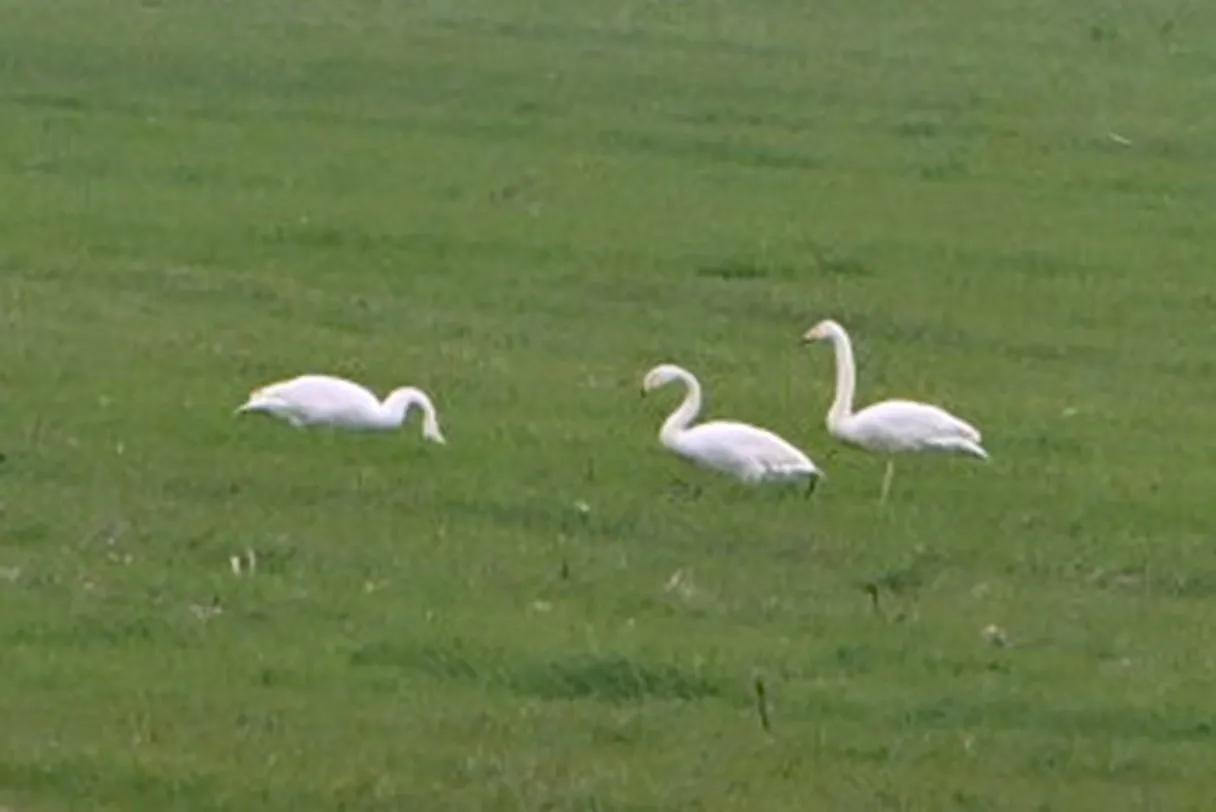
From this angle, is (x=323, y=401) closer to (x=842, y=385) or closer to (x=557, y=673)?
(x=842, y=385)

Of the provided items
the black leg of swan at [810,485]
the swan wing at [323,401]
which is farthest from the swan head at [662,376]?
the swan wing at [323,401]

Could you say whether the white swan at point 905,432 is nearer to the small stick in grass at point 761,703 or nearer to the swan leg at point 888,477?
the swan leg at point 888,477

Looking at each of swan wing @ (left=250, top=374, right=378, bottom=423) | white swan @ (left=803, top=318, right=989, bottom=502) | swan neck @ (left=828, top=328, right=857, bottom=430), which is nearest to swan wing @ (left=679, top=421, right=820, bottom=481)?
white swan @ (left=803, top=318, right=989, bottom=502)

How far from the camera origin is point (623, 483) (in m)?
13.7

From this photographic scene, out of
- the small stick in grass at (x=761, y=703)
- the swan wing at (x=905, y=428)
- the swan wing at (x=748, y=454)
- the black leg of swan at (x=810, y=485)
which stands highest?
the swan wing at (x=905, y=428)

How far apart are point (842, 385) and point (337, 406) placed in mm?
2058

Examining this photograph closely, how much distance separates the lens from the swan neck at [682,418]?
1408cm

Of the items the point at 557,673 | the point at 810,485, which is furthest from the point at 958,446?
the point at 557,673

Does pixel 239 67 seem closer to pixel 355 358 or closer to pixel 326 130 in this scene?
pixel 326 130

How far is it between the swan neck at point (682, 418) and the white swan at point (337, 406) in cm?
85

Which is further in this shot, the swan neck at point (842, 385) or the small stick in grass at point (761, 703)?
the swan neck at point (842, 385)

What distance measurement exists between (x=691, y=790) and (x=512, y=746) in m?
0.57

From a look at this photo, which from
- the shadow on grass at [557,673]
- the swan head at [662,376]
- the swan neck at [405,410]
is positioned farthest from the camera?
the swan head at [662,376]

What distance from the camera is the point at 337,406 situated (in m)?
14.2
